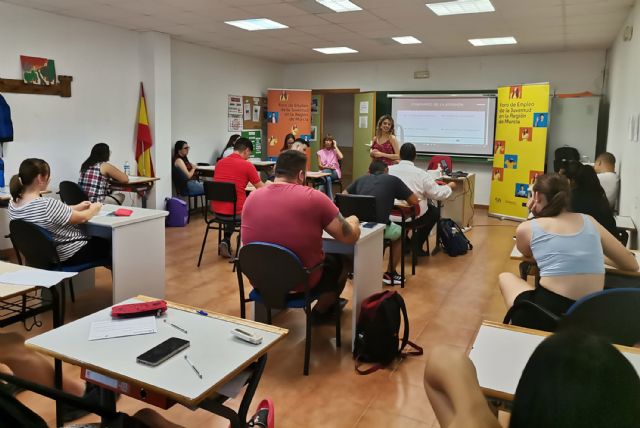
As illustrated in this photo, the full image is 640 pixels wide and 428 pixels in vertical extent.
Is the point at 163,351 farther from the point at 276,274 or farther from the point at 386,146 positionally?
the point at 386,146

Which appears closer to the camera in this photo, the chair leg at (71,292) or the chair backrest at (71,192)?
the chair leg at (71,292)

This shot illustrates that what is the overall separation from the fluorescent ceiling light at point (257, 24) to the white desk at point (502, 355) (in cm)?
552

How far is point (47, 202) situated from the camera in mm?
3357

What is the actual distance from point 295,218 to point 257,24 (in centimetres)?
468

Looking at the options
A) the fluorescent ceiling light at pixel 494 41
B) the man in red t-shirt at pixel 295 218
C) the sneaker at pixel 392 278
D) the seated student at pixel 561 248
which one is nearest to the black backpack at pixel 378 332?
the man in red t-shirt at pixel 295 218

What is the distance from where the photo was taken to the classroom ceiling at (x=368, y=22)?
554 centimetres

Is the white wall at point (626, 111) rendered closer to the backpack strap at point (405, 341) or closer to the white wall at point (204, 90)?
the backpack strap at point (405, 341)

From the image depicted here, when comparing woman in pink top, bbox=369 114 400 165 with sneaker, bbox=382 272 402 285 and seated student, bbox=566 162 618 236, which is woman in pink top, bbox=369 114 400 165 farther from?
seated student, bbox=566 162 618 236

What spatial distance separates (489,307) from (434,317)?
0.57m

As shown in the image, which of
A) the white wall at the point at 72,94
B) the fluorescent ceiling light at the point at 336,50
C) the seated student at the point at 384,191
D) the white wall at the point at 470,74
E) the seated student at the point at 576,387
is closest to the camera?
the seated student at the point at 576,387

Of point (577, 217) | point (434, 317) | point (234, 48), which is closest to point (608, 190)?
point (434, 317)

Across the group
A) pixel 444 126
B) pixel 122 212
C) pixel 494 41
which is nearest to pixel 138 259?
pixel 122 212

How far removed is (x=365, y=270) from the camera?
340cm

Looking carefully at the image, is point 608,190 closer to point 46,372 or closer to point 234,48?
point 46,372
